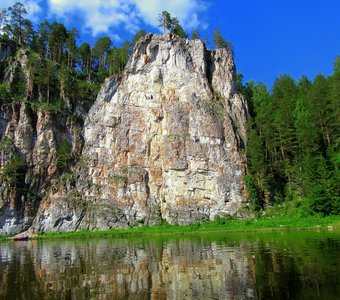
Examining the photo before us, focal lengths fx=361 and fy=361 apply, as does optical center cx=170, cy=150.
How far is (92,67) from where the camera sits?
106 meters

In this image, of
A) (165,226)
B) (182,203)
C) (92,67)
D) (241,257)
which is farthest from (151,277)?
(92,67)

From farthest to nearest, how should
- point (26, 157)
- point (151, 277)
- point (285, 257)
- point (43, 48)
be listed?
point (43, 48), point (26, 157), point (285, 257), point (151, 277)

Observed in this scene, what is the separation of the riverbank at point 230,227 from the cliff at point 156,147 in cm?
349

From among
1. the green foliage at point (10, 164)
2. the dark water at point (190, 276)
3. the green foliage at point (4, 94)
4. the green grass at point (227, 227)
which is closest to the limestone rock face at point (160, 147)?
the green grass at point (227, 227)

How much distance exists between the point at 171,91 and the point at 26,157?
116 ft

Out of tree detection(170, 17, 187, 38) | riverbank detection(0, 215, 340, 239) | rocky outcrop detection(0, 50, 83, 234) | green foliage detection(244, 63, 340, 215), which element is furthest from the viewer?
tree detection(170, 17, 187, 38)

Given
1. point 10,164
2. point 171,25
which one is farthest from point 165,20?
point 10,164

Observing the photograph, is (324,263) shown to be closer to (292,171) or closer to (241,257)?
(241,257)

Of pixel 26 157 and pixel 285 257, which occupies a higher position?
pixel 26 157

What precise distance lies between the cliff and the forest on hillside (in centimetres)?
521

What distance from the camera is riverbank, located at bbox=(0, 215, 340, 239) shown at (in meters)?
Result: 51.1

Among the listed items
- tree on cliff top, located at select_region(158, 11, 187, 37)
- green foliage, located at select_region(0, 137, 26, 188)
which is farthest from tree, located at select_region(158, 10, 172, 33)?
green foliage, located at select_region(0, 137, 26, 188)

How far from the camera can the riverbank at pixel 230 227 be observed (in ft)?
168

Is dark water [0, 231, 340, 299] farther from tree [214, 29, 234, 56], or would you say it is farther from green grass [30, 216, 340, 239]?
tree [214, 29, 234, 56]
